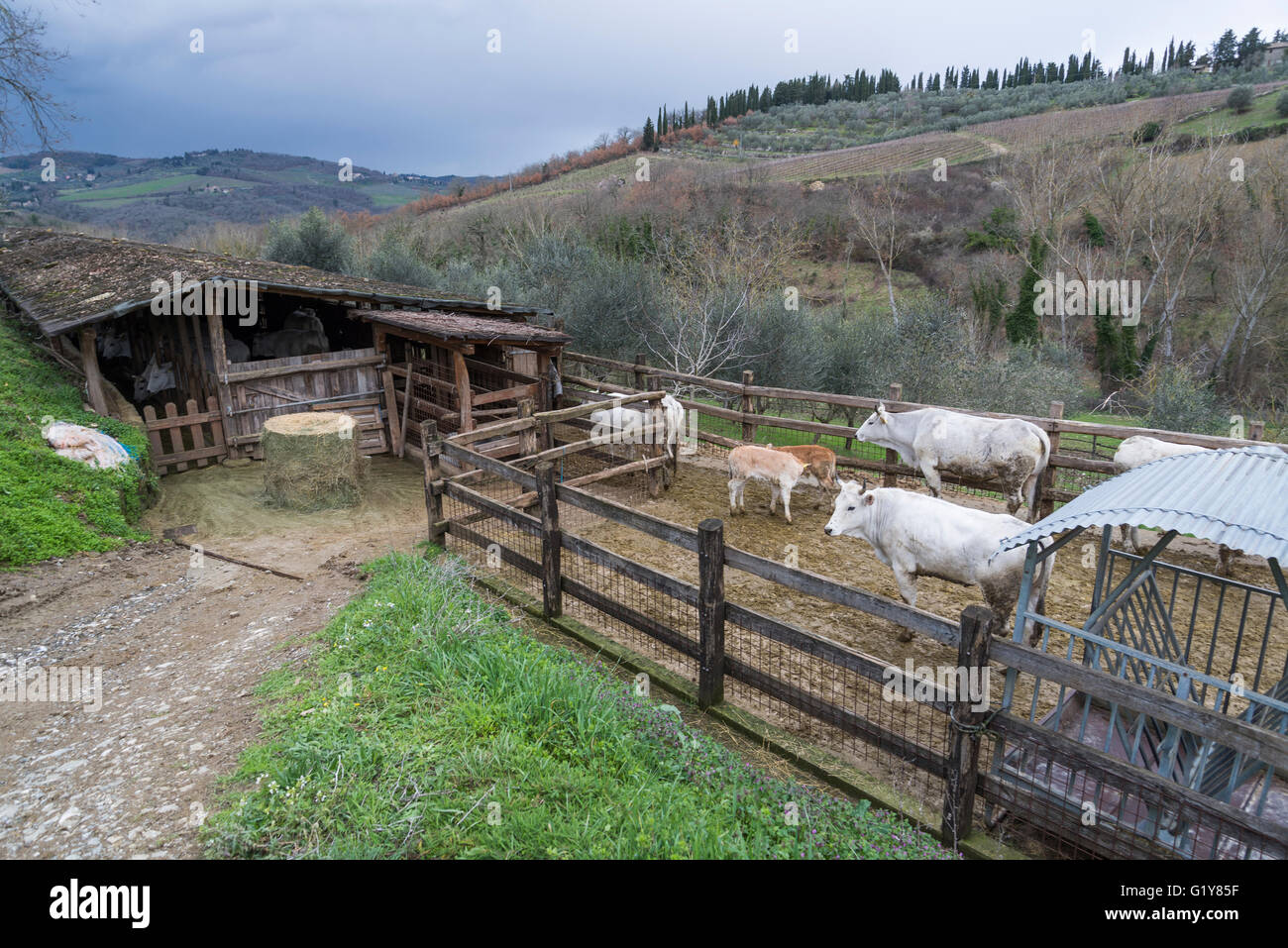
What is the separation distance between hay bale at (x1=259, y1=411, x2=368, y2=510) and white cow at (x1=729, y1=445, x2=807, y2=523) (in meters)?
5.64

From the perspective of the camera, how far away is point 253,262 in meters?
14.9

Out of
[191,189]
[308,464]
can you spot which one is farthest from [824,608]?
[191,189]

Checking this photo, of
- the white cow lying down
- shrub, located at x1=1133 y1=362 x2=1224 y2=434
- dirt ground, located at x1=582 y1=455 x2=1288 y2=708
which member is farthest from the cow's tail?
shrub, located at x1=1133 y1=362 x2=1224 y2=434

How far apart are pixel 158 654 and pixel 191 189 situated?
3821 inches

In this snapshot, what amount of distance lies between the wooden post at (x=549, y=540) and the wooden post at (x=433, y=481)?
2.04m

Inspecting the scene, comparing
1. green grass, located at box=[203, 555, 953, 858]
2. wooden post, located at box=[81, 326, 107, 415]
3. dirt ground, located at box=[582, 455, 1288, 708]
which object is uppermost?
wooden post, located at box=[81, 326, 107, 415]

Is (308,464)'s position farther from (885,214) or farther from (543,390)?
(885,214)

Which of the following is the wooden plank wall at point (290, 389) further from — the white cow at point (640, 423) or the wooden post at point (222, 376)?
the white cow at point (640, 423)

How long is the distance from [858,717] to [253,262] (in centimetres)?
1525

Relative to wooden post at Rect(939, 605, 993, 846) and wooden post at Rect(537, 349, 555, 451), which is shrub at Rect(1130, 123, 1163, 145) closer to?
wooden post at Rect(537, 349, 555, 451)

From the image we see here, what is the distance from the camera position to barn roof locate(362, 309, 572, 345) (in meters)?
11.4
